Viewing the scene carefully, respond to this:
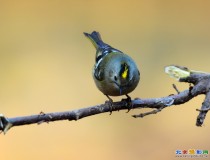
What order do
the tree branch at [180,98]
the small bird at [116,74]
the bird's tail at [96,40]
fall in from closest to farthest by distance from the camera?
the tree branch at [180,98], the small bird at [116,74], the bird's tail at [96,40]

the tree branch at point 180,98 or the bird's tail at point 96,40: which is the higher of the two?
the bird's tail at point 96,40

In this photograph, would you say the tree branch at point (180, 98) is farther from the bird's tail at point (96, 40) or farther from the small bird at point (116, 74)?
the bird's tail at point (96, 40)

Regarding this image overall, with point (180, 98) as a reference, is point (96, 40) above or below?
above

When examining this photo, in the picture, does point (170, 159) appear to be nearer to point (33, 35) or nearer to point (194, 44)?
point (194, 44)

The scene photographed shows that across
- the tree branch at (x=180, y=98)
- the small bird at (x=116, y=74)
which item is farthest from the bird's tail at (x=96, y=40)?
the tree branch at (x=180, y=98)

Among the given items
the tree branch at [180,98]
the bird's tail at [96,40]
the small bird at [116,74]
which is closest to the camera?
the tree branch at [180,98]

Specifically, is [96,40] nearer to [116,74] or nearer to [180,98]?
[116,74]

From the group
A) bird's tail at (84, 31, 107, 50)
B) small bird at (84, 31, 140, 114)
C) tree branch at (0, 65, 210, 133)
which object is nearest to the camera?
tree branch at (0, 65, 210, 133)

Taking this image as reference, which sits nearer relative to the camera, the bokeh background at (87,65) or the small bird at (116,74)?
the small bird at (116,74)

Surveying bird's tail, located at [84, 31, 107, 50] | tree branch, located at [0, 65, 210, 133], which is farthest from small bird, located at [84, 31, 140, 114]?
tree branch, located at [0, 65, 210, 133]

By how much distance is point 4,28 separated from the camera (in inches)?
221

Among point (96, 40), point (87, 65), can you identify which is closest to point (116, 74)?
point (96, 40)

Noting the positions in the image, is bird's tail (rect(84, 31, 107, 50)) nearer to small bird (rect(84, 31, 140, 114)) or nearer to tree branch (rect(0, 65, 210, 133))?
small bird (rect(84, 31, 140, 114))

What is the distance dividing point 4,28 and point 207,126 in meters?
2.47
